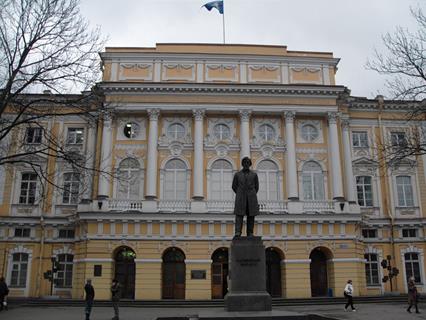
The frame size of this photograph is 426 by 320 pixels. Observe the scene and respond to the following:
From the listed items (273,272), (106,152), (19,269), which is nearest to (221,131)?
(106,152)

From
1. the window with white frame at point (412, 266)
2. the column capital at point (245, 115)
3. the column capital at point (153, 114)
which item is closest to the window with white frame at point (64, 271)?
the column capital at point (153, 114)

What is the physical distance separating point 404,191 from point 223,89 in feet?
53.4

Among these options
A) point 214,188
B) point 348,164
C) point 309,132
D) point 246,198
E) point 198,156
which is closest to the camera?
point 246,198

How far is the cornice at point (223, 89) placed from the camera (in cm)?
3450

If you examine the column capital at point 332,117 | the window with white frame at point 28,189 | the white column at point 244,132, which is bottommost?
the window with white frame at point 28,189

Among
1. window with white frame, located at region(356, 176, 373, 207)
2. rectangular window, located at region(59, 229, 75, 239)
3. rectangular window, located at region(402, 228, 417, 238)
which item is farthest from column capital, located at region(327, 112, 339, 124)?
rectangular window, located at region(59, 229, 75, 239)

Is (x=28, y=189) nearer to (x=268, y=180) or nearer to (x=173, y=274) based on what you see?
(x=173, y=274)

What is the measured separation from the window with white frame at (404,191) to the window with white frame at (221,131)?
Result: 13915mm

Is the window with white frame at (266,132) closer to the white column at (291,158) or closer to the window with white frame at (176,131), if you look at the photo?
the white column at (291,158)

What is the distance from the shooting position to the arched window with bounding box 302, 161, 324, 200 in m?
35.1

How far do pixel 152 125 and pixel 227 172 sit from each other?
6.54 m

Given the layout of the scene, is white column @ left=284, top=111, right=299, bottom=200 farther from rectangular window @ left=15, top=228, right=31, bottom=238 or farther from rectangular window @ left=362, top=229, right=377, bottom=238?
rectangular window @ left=15, top=228, right=31, bottom=238

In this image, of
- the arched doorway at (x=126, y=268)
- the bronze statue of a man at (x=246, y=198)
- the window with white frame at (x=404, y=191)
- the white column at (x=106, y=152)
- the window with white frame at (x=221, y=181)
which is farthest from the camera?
Result: the window with white frame at (x=404, y=191)

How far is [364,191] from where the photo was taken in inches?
1446
